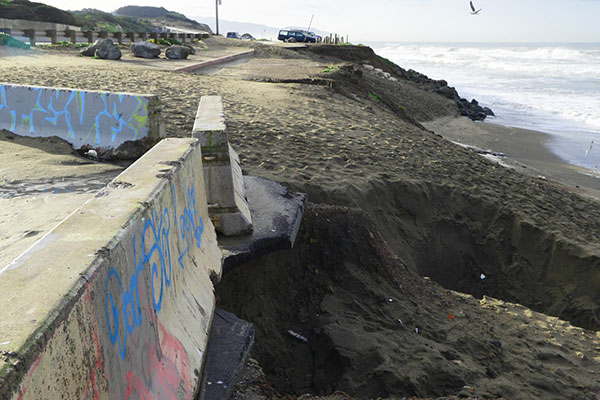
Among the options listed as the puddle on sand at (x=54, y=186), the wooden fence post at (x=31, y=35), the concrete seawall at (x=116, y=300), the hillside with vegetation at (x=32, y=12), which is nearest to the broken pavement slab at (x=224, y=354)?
the concrete seawall at (x=116, y=300)

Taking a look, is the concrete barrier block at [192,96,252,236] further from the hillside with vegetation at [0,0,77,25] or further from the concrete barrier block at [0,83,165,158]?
the hillside with vegetation at [0,0,77,25]

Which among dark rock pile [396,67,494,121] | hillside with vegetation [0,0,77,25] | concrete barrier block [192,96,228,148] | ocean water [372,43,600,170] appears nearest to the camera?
concrete barrier block [192,96,228,148]

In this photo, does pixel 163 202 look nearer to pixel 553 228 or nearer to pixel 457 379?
pixel 457 379

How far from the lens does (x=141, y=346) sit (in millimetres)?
2139

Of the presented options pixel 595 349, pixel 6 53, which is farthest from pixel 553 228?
pixel 6 53

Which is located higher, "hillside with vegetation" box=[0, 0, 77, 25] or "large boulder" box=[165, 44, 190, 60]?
"hillside with vegetation" box=[0, 0, 77, 25]

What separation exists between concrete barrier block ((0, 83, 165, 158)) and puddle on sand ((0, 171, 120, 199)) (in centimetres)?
77

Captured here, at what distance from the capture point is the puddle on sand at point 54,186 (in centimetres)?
523

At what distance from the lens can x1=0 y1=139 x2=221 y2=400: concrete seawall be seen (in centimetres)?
147

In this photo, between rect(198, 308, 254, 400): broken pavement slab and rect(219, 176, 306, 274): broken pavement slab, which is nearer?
rect(198, 308, 254, 400): broken pavement slab

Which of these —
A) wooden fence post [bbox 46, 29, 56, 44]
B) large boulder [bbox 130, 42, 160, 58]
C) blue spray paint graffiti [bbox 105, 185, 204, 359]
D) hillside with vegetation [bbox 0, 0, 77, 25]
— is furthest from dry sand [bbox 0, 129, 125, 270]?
hillside with vegetation [bbox 0, 0, 77, 25]

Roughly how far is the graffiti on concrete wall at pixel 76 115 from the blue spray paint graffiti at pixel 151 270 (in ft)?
11.0

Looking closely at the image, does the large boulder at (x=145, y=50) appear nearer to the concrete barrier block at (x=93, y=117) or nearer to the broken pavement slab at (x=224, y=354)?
the concrete barrier block at (x=93, y=117)

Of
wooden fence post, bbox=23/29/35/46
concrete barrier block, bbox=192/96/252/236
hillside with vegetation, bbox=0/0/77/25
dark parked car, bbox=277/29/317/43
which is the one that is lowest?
concrete barrier block, bbox=192/96/252/236
